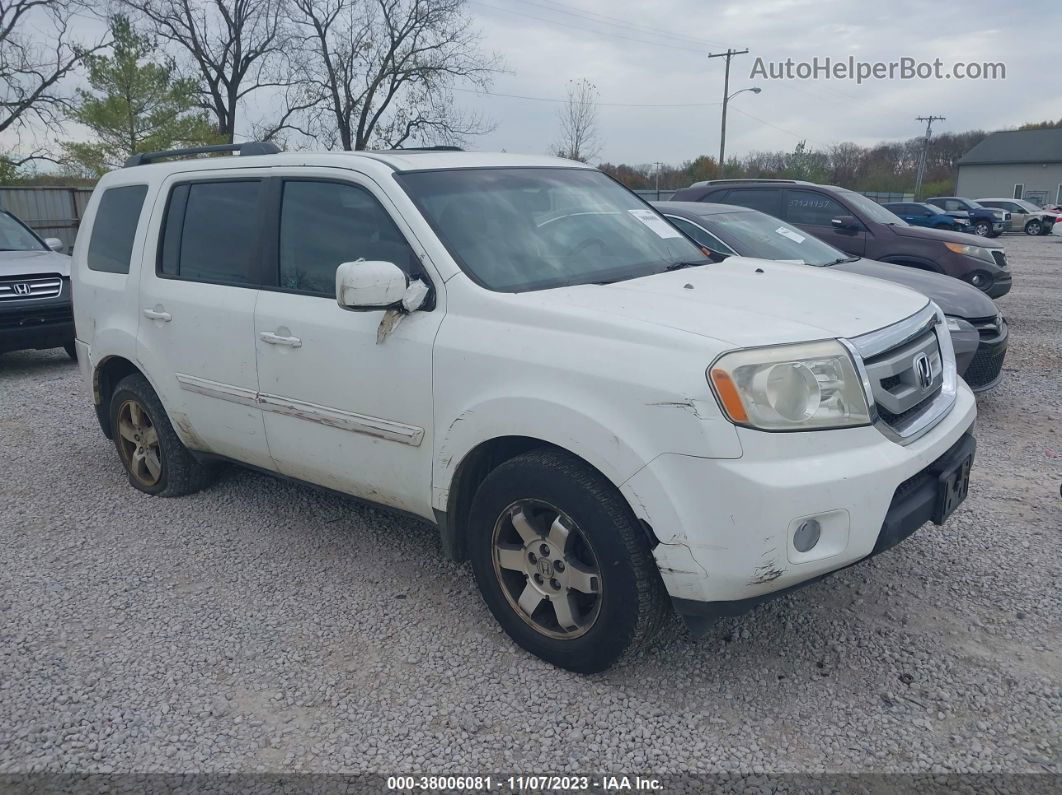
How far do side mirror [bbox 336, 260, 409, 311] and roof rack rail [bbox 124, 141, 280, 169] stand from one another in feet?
5.16

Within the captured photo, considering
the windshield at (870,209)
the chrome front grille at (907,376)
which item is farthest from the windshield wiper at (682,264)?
the windshield at (870,209)

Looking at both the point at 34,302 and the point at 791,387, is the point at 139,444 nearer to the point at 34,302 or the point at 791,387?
the point at 791,387

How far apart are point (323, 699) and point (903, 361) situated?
7.65ft

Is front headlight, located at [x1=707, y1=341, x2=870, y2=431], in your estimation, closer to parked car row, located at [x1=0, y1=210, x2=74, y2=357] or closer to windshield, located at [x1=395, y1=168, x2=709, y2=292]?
windshield, located at [x1=395, y1=168, x2=709, y2=292]

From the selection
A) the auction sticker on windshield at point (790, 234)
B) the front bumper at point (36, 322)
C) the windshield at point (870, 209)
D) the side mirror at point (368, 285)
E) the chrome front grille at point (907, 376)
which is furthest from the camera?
the windshield at point (870, 209)

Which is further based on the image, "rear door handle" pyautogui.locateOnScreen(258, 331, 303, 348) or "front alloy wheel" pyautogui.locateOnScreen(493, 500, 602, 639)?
"rear door handle" pyautogui.locateOnScreen(258, 331, 303, 348)

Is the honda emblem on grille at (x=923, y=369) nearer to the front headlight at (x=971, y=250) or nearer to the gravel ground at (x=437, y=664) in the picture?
the gravel ground at (x=437, y=664)

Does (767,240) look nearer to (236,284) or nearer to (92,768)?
(236,284)

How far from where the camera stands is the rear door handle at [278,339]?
145 inches

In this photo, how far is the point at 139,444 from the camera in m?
4.98

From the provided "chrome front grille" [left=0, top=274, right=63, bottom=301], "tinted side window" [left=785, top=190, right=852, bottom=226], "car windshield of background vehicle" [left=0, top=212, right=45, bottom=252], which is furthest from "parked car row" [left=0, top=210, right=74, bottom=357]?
"tinted side window" [left=785, top=190, right=852, bottom=226]

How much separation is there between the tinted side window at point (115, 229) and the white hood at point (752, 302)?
278cm

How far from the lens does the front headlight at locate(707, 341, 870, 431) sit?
257 centimetres

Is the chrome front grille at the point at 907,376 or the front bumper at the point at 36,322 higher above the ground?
the chrome front grille at the point at 907,376
